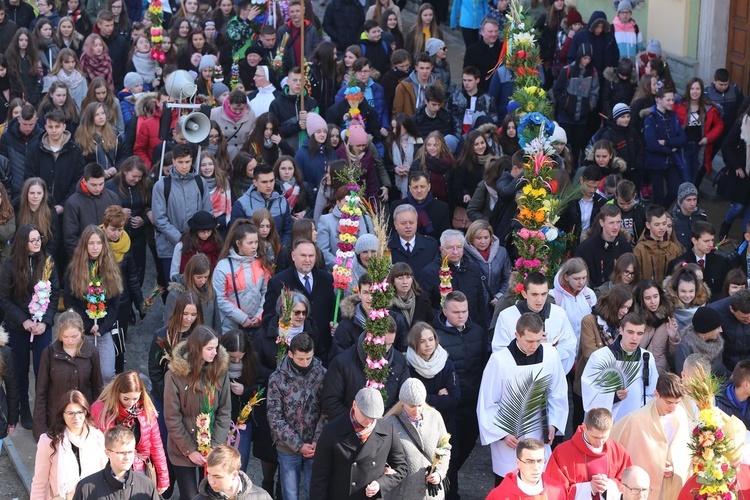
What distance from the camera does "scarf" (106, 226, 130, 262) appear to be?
12359mm

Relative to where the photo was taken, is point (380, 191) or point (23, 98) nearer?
point (380, 191)

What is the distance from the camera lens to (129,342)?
13.4m

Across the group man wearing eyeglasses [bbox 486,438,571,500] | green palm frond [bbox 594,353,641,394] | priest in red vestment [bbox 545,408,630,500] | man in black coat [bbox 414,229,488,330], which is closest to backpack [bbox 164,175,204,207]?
man in black coat [bbox 414,229,488,330]

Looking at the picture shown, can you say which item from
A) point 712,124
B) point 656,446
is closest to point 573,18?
point 712,124

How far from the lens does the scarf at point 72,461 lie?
943 cm

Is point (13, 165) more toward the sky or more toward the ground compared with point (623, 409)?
more toward the sky

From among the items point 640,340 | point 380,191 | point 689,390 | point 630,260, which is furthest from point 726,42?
point 689,390

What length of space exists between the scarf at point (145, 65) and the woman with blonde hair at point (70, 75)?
44.4 inches

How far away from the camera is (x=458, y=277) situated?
1177cm

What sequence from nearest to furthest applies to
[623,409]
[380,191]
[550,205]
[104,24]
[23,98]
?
[623,409], [550,205], [380,191], [23,98], [104,24]

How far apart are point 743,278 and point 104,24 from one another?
9.65 m

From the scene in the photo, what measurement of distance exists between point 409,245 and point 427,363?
2.24 m

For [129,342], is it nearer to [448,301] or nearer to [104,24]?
[448,301]

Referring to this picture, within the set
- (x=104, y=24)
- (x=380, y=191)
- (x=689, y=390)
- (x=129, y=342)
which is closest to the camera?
(x=689, y=390)
